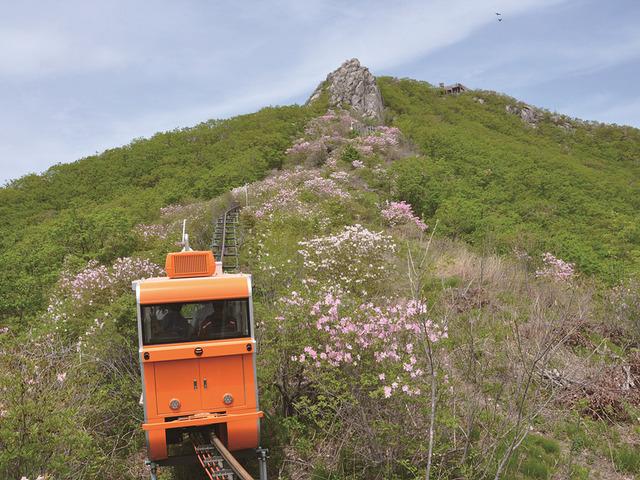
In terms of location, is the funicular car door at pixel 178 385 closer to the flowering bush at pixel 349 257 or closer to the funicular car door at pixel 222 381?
the funicular car door at pixel 222 381

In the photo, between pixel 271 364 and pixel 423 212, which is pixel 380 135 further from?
pixel 271 364

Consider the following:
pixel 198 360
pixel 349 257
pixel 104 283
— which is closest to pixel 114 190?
pixel 104 283

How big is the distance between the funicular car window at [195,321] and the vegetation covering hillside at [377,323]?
3.11 ft

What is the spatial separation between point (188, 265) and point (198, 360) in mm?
1178

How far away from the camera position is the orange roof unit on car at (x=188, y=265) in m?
5.90

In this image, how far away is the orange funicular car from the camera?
17.6 ft

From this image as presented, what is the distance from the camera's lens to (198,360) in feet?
18.0

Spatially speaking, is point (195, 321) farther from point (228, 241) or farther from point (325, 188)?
point (325, 188)

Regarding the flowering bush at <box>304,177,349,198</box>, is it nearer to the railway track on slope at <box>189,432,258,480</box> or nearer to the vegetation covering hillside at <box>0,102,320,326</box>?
the vegetation covering hillside at <box>0,102,320,326</box>

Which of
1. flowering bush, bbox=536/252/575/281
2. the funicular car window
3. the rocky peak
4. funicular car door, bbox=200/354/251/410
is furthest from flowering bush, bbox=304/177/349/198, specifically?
the rocky peak

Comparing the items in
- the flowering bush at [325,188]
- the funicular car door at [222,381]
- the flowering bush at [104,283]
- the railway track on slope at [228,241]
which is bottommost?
the funicular car door at [222,381]

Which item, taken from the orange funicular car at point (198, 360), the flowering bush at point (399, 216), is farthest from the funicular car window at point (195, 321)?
the flowering bush at point (399, 216)

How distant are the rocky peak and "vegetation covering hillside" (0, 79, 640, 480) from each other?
1439 centimetres

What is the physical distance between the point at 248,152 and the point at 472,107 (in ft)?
89.7
